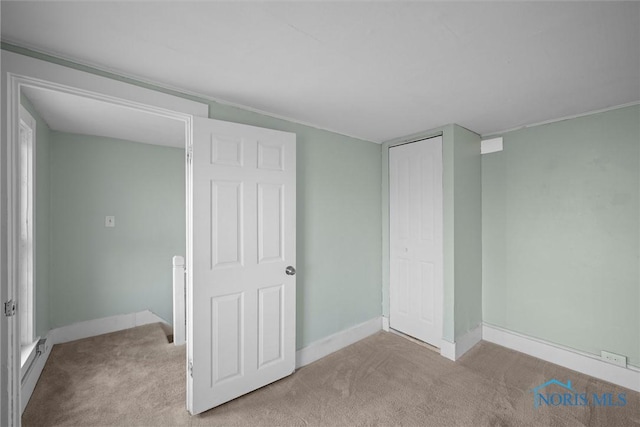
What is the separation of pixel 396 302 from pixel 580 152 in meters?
2.22

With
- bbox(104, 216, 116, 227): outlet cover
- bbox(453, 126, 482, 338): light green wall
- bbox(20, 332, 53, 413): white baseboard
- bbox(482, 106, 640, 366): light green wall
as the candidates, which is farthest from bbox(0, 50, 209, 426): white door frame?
bbox(482, 106, 640, 366): light green wall

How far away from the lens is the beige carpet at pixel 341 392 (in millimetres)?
1934

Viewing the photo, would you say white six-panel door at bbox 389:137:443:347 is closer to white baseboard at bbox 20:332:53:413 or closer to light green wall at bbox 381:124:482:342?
light green wall at bbox 381:124:482:342

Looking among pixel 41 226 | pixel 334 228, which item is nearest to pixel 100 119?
pixel 41 226

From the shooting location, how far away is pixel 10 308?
148 centimetres

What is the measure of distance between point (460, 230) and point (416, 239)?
45 centimetres

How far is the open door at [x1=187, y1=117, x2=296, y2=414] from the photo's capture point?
1.98 metres

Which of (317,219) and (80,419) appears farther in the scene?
(317,219)

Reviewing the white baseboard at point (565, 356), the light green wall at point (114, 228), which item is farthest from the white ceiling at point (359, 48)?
the white baseboard at point (565, 356)

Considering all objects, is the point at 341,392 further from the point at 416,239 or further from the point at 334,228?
the point at 416,239

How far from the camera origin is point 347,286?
3.06m

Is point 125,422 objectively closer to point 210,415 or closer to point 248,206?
point 210,415

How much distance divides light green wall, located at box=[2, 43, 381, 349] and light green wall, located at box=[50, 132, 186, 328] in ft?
0.91

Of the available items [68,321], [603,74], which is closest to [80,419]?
[68,321]
